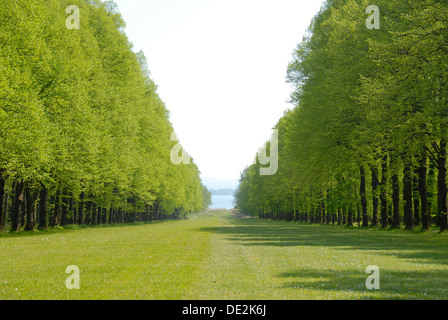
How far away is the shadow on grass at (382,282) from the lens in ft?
31.5

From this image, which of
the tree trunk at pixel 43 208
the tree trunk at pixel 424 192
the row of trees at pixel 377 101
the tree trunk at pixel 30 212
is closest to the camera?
the row of trees at pixel 377 101

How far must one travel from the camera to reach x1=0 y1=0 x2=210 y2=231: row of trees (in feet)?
80.9

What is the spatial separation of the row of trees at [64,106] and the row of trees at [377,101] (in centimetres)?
2008

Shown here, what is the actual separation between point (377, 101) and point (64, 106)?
2361cm

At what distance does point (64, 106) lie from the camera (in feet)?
100

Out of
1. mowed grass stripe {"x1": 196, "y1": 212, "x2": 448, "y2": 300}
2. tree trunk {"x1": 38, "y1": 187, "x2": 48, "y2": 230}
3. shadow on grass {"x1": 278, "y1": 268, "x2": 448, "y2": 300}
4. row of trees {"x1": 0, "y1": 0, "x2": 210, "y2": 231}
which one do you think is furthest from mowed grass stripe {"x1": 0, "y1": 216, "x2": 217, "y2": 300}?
tree trunk {"x1": 38, "y1": 187, "x2": 48, "y2": 230}

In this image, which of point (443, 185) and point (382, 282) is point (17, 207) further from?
point (443, 185)

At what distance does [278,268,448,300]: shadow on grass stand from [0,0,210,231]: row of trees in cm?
1973

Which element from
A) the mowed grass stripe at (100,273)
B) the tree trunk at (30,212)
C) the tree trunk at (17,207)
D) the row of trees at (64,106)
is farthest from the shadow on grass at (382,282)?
the tree trunk at (30,212)

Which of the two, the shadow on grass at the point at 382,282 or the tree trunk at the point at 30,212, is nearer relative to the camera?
the shadow on grass at the point at 382,282

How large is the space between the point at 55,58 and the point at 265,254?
2271cm

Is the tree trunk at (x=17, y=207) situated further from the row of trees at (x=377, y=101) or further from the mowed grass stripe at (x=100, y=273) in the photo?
the row of trees at (x=377, y=101)
